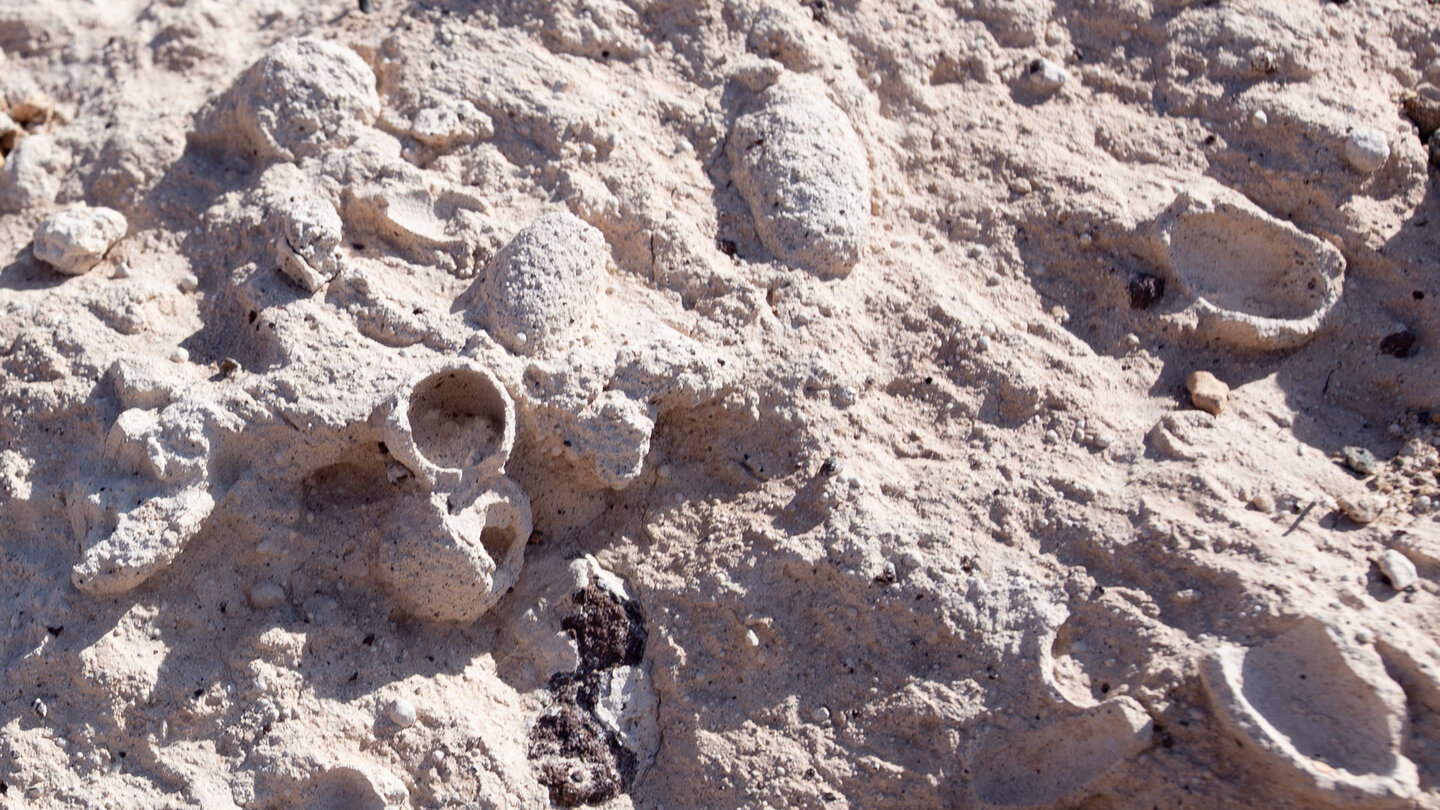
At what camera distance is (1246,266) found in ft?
7.91

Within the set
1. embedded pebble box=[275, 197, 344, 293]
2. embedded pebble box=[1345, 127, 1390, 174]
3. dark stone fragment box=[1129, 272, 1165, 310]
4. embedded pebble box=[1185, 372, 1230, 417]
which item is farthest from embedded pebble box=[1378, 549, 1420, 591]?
embedded pebble box=[275, 197, 344, 293]

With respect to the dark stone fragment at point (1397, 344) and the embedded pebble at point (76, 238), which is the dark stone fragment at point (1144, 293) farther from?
the embedded pebble at point (76, 238)

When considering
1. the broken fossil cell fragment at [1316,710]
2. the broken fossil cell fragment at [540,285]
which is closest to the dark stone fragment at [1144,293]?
the broken fossil cell fragment at [1316,710]

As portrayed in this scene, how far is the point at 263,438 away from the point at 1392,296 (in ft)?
7.67

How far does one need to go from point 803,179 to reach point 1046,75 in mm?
707

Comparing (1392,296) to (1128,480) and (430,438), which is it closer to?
(1128,480)

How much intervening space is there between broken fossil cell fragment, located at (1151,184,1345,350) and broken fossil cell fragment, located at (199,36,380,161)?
1743 millimetres

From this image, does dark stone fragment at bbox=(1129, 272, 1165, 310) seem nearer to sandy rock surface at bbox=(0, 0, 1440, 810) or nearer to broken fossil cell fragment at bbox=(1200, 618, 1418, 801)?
sandy rock surface at bbox=(0, 0, 1440, 810)

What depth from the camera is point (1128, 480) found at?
2.15 m

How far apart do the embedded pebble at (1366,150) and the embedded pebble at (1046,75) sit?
2.12ft

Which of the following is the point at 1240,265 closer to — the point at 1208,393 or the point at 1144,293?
the point at 1144,293

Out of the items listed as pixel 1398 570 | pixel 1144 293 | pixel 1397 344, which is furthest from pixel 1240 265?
pixel 1398 570

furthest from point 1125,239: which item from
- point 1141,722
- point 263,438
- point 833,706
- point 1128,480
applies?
point 263,438

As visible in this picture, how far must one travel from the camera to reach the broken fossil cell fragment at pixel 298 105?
2264mm
